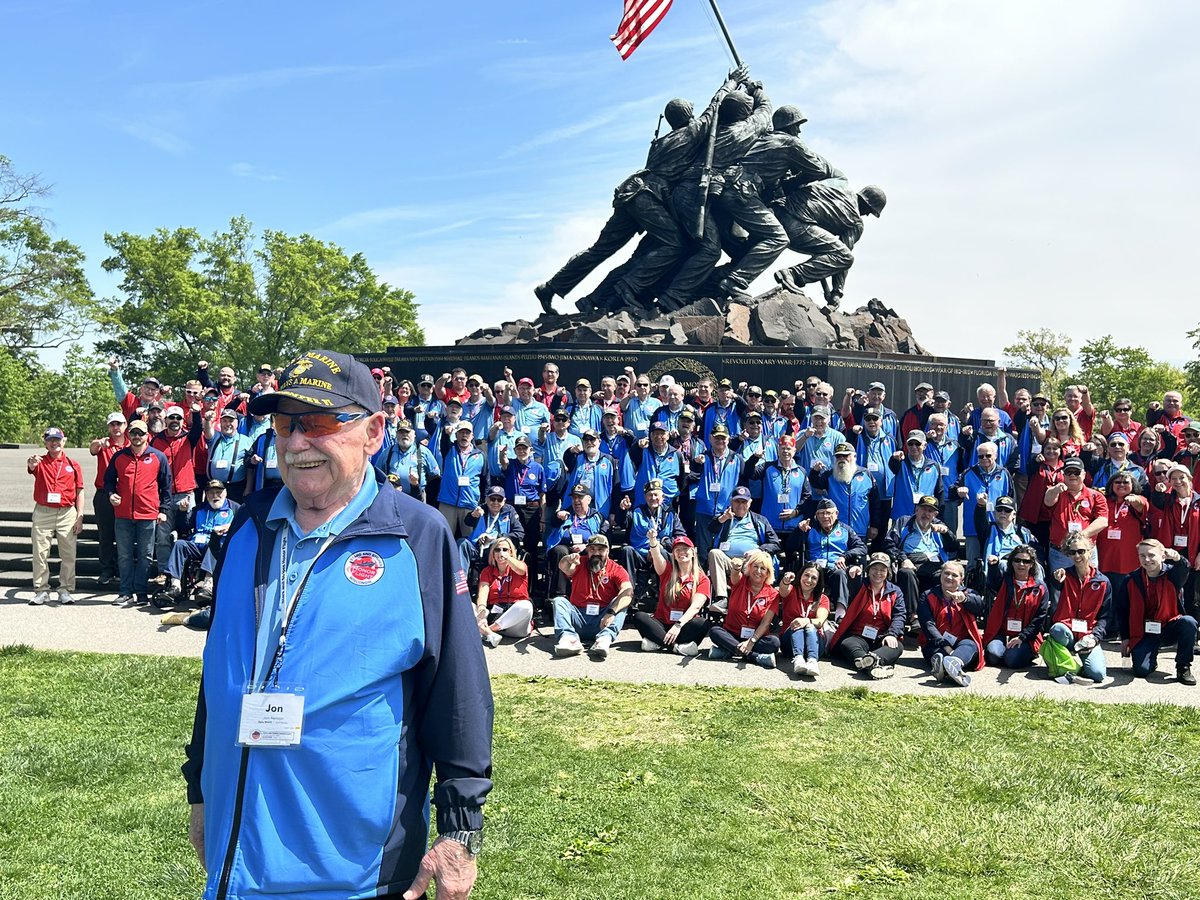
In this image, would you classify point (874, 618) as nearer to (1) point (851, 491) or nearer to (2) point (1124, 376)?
(1) point (851, 491)

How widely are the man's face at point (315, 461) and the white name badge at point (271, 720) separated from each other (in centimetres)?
48

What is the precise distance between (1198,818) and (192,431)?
1124 centimetres

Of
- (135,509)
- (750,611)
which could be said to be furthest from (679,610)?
(135,509)

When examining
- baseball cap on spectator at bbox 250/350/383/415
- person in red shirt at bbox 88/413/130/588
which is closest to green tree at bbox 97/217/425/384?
person in red shirt at bbox 88/413/130/588

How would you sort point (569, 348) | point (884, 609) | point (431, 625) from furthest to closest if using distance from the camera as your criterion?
point (569, 348) → point (884, 609) → point (431, 625)

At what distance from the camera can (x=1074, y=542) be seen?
9.46 meters

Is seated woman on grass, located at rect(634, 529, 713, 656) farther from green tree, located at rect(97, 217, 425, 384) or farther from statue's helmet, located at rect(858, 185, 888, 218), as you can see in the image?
green tree, located at rect(97, 217, 425, 384)

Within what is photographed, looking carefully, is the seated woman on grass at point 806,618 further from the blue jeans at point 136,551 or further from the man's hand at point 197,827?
the blue jeans at point 136,551

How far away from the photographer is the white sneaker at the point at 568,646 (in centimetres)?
960

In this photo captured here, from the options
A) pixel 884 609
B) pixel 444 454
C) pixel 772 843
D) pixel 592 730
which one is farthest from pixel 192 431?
pixel 772 843

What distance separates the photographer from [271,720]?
2287mm

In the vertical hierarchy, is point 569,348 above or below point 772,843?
above

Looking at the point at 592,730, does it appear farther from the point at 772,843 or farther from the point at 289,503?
the point at 289,503

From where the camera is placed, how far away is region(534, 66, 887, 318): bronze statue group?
22547 millimetres
